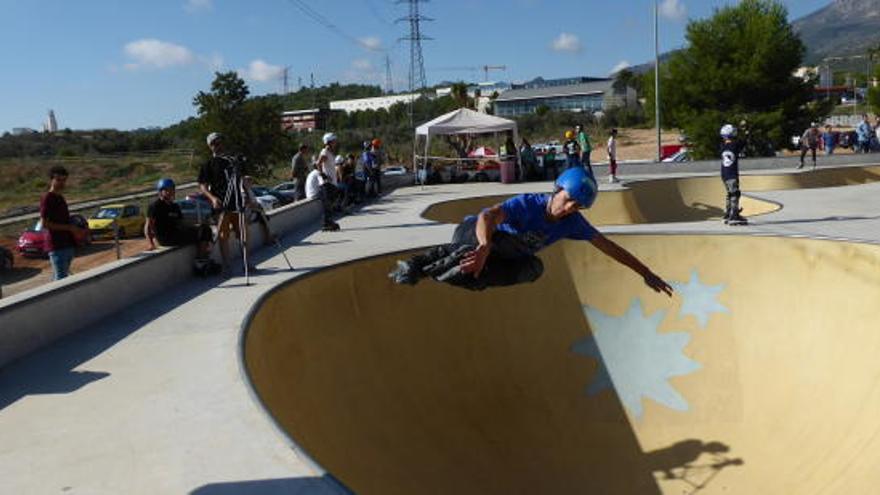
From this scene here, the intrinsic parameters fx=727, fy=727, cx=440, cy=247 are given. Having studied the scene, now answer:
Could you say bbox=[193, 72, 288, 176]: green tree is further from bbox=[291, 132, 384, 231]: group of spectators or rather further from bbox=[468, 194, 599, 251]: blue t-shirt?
bbox=[468, 194, 599, 251]: blue t-shirt

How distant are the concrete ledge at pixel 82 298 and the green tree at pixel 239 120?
1055 inches

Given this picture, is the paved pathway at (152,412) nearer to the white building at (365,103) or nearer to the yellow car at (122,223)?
the yellow car at (122,223)

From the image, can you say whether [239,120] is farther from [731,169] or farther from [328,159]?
[731,169]

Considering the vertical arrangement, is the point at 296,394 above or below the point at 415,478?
above

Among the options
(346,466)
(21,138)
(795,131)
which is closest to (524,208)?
(346,466)

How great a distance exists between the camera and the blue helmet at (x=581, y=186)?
415 cm

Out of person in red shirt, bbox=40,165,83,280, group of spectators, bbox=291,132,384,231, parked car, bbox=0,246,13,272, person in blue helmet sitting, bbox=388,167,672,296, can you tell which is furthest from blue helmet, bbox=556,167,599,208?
parked car, bbox=0,246,13,272

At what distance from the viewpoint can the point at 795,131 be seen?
34531 mm

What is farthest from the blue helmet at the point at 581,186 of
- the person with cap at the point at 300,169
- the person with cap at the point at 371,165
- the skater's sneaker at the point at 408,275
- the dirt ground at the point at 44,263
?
the dirt ground at the point at 44,263

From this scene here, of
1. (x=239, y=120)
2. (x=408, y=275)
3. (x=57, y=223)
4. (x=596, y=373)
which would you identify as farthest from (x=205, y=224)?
(x=239, y=120)

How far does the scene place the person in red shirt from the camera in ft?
22.9

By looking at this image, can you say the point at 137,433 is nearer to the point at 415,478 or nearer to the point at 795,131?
the point at 415,478

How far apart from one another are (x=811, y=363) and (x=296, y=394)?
4.76m

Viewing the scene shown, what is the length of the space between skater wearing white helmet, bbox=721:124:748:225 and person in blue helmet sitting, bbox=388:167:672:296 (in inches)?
242
